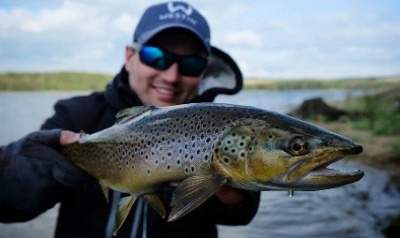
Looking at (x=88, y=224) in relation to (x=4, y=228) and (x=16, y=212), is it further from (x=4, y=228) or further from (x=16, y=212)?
(x=4, y=228)

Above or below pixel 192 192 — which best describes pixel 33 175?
below

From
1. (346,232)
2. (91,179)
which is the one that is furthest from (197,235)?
(346,232)

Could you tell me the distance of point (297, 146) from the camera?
241cm

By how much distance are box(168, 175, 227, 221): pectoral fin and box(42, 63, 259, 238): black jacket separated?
1.21 metres

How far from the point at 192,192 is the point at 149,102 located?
2.12 m

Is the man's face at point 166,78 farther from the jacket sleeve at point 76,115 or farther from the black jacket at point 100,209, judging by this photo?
the jacket sleeve at point 76,115

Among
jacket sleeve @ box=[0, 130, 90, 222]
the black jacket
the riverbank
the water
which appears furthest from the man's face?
the riverbank

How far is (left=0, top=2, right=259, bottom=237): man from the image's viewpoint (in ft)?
12.6

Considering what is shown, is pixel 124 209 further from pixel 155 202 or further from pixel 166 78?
pixel 166 78

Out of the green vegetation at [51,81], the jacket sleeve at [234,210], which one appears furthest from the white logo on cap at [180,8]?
the green vegetation at [51,81]

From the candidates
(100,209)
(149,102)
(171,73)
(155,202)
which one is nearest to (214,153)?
(155,202)

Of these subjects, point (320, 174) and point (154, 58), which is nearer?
point (320, 174)

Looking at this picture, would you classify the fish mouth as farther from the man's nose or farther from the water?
the water

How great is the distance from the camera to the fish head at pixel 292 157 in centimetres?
232
